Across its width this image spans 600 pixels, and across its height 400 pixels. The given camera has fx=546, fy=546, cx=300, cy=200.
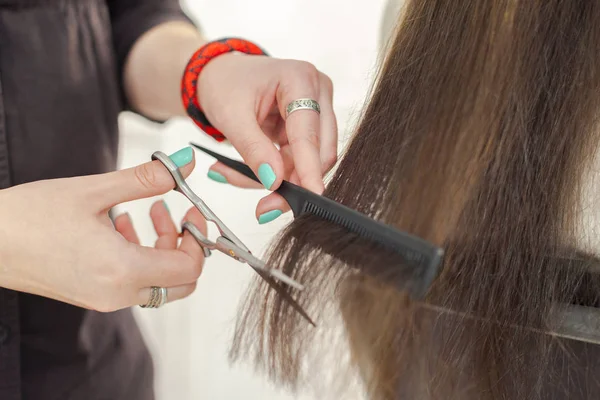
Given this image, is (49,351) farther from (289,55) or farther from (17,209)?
(289,55)

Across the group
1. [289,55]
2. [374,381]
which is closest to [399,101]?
[374,381]

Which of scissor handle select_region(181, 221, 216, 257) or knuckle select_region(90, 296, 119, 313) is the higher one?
scissor handle select_region(181, 221, 216, 257)

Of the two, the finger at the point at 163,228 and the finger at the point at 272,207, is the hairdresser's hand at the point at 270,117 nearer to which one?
the finger at the point at 272,207

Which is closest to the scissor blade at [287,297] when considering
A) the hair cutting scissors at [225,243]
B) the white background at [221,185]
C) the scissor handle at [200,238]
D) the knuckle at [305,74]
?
the hair cutting scissors at [225,243]

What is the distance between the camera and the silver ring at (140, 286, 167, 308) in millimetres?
547

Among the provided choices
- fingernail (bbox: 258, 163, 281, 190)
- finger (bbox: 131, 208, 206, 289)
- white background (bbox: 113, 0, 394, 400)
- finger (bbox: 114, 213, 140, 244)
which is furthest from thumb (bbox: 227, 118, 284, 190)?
white background (bbox: 113, 0, 394, 400)

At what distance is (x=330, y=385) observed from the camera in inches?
21.9

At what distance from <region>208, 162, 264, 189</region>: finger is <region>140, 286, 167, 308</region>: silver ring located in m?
0.15

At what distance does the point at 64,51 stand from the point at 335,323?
48 centimetres

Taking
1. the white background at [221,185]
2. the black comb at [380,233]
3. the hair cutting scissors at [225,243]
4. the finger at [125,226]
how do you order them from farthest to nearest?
the white background at [221,185] → the finger at [125,226] → the hair cutting scissors at [225,243] → the black comb at [380,233]

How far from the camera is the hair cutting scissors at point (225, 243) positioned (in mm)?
469

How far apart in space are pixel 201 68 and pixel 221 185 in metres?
0.47

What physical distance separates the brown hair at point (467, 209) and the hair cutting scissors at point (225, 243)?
1 centimetres

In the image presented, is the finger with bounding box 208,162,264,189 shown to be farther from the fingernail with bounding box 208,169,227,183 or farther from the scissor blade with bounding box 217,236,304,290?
the scissor blade with bounding box 217,236,304,290
